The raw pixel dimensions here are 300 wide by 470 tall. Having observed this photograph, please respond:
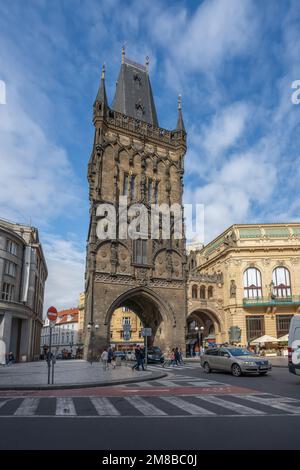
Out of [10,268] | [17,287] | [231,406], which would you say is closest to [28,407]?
[231,406]

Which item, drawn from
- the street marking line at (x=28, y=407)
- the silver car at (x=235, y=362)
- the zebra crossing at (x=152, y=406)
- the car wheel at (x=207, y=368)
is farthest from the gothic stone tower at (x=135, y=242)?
the zebra crossing at (x=152, y=406)

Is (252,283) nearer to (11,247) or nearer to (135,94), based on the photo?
(135,94)

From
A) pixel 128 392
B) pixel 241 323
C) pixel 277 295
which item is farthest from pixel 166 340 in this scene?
pixel 128 392

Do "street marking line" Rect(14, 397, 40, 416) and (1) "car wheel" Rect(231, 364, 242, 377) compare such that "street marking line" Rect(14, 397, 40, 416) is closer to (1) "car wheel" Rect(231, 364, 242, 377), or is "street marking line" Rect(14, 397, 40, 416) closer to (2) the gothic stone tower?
(1) "car wheel" Rect(231, 364, 242, 377)

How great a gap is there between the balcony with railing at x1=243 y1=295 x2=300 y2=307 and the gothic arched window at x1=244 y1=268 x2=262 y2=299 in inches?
35.1

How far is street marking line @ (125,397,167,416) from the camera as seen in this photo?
8.26m

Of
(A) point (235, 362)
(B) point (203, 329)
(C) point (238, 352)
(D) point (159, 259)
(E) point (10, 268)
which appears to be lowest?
(A) point (235, 362)

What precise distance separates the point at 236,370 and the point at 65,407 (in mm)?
11160

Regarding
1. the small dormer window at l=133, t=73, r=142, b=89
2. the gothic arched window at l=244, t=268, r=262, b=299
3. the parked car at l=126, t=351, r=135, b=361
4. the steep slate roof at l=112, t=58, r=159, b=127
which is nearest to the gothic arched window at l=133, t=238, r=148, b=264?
the parked car at l=126, t=351, r=135, b=361

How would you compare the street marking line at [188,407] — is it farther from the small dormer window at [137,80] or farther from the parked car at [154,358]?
the small dormer window at [137,80]

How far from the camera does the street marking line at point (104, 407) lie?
8.33m

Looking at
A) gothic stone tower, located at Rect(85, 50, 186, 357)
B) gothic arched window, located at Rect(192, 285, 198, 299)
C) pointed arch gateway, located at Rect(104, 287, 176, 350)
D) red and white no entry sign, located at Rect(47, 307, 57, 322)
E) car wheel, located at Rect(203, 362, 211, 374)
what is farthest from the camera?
gothic arched window, located at Rect(192, 285, 198, 299)

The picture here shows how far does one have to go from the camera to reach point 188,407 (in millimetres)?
9078

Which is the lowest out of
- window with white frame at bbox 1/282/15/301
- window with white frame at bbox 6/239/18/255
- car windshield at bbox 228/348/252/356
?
car windshield at bbox 228/348/252/356
